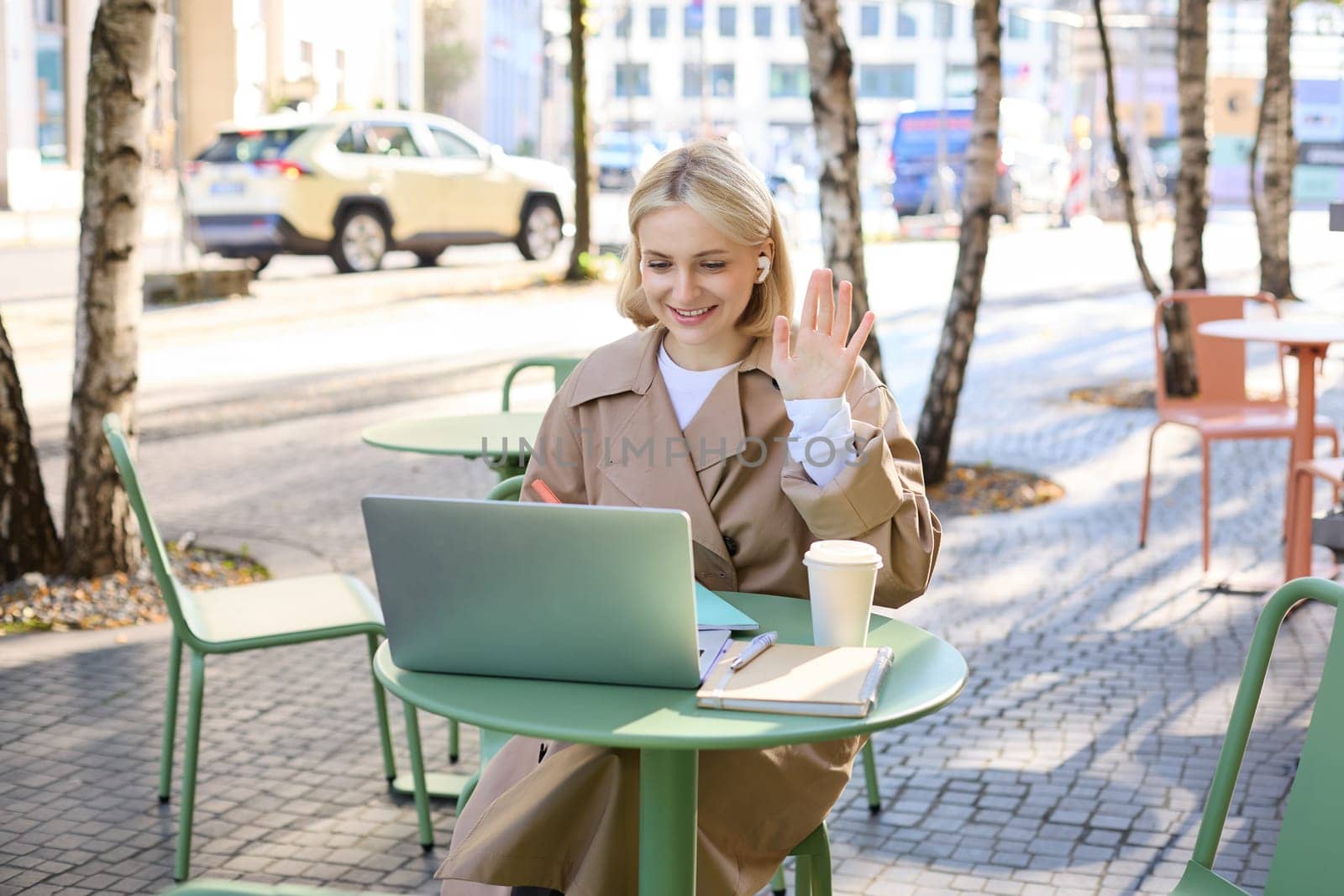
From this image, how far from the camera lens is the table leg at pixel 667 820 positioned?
224 centimetres

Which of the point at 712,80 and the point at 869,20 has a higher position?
the point at 869,20

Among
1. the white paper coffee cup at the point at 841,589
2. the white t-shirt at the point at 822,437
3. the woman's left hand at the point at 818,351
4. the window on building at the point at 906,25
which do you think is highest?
the window on building at the point at 906,25

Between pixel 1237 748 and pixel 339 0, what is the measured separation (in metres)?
46.9

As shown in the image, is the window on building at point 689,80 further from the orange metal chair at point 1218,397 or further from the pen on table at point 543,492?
the pen on table at point 543,492

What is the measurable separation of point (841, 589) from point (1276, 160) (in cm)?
1522

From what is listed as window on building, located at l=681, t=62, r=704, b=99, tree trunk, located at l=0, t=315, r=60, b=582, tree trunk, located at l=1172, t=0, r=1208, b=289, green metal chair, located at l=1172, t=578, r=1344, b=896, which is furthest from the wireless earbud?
window on building, located at l=681, t=62, r=704, b=99

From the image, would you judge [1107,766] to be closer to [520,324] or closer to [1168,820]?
[1168,820]

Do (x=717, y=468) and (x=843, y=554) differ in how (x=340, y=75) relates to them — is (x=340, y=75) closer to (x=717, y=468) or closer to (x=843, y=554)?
(x=717, y=468)

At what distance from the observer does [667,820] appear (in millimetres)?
2252

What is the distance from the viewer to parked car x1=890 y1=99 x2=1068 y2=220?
34.8m

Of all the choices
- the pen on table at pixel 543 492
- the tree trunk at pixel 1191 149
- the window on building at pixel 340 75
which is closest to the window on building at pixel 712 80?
the window on building at pixel 340 75

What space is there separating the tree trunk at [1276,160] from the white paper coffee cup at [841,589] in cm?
1437

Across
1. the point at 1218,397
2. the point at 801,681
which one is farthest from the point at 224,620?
the point at 1218,397

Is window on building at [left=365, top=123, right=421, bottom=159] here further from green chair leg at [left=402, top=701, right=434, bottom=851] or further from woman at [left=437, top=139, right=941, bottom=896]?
woman at [left=437, top=139, right=941, bottom=896]
